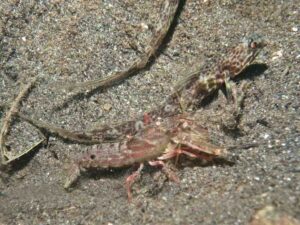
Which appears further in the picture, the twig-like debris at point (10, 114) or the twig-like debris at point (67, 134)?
the twig-like debris at point (10, 114)

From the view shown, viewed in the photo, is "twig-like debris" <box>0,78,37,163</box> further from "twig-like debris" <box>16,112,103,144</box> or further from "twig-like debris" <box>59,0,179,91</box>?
"twig-like debris" <box>59,0,179,91</box>

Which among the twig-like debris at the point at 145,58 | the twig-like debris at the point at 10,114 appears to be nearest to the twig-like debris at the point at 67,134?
the twig-like debris at the point at 10,114

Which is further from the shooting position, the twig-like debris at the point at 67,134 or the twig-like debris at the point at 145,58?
the twig-like debris at the point at 145,58

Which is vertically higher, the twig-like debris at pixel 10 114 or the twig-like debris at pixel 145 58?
the twig-like debris at pixel 145 58

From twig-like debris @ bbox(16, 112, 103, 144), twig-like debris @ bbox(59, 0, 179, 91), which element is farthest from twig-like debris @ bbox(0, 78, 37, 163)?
twig-like debris @ bbox(59, 0, 179, 91)

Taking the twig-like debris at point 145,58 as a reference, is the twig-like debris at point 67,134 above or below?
below

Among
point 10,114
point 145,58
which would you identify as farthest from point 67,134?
point 145,58

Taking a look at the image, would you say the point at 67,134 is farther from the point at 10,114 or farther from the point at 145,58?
the point at 145,58

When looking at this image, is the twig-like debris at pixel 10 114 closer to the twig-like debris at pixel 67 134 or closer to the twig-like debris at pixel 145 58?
the twig-like debris at pixel 67 134

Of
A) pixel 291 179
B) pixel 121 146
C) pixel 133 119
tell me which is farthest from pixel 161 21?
pixel 291 179
